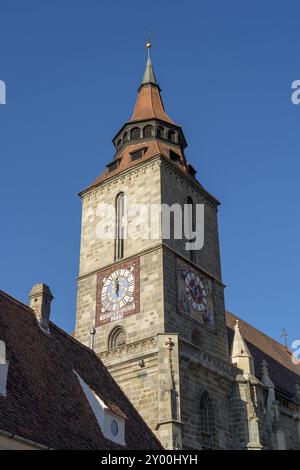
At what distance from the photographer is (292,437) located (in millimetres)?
28875

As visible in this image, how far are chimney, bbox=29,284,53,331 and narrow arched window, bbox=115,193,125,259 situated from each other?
28.7ft

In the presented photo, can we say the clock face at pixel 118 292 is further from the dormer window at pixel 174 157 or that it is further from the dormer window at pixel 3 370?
the dormer window at pixel 3 370

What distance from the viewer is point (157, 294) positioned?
24750 mm

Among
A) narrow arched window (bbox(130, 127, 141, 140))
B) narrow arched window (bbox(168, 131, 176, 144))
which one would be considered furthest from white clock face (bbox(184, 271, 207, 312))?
narrow arched window (bbox(130, 127, 141, 140))

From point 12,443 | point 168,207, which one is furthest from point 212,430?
point 12,443

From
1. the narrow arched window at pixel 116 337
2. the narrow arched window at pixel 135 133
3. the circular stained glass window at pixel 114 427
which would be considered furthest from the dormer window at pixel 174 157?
the circular stained glass window at pixel 114 427

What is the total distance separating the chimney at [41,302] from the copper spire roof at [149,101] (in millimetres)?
15034

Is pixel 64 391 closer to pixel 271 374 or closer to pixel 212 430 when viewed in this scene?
pixel 212 430

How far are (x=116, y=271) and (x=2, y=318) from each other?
33.8 feet

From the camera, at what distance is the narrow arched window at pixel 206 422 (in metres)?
22.8

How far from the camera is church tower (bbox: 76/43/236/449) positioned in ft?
74.0

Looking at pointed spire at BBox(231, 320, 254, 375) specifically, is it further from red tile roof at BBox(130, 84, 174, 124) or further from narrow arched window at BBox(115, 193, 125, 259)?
red tile roof at BBox(130, 84, 174, 124)

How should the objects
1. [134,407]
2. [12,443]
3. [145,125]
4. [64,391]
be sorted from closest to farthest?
[12,443]
[64,391]
[134,407]
[145,125]

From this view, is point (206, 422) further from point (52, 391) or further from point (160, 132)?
point (160, 132)
